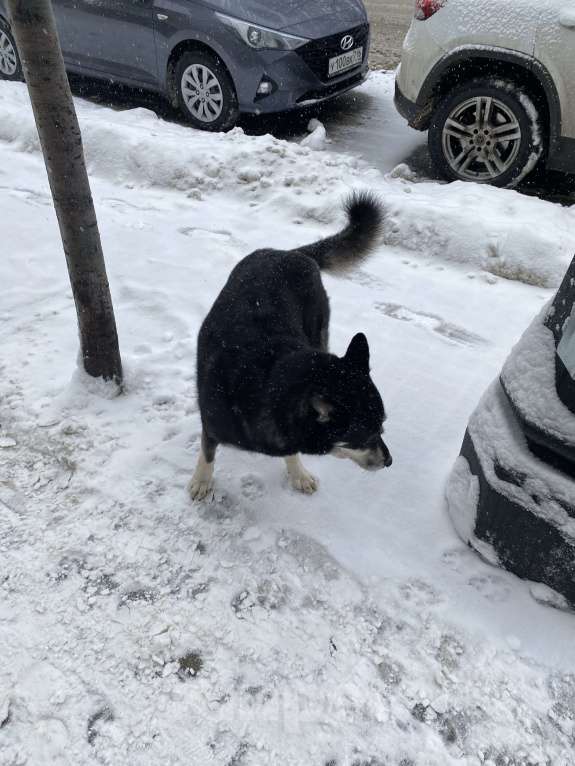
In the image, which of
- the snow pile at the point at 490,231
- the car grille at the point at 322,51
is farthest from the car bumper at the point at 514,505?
the car grille at the point at 322,51

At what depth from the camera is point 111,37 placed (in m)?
6.46

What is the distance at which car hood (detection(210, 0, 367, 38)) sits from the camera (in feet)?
19.1

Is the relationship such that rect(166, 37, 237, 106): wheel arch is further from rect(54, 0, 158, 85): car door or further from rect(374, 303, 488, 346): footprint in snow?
rect(374, 303, 488, 346): footprint in snow

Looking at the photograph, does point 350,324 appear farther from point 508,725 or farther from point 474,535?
point 508,725

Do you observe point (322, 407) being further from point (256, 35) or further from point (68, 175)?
point (256, 35)

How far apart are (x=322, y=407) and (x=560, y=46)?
13.8 feet

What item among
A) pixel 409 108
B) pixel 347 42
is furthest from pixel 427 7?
pixel 347 42

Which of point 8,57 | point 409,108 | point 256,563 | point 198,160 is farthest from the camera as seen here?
point 8,57

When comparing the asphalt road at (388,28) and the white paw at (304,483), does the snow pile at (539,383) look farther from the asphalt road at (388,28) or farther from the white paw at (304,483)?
the asphalt road at (388,28)

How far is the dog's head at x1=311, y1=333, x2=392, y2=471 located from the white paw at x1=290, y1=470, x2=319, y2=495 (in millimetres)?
412

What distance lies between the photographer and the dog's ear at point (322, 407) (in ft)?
6.64

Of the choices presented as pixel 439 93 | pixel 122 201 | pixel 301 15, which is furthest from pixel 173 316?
pixel 301 15

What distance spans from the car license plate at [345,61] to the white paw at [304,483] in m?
5.33

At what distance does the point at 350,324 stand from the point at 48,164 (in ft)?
6.61
